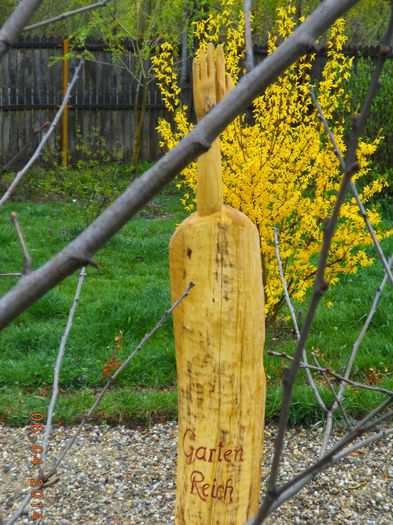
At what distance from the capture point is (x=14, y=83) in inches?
439

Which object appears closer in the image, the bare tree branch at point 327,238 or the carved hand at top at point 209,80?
the bare tree branch at point 327,238

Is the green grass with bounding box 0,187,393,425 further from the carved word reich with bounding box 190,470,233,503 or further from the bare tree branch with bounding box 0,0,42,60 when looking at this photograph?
the bare tree branch with bounding box 0,0,42,60

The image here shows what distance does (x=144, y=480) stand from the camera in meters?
3.49

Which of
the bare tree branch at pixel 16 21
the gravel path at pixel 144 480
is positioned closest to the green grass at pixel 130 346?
the gravel path at pixel 144 480

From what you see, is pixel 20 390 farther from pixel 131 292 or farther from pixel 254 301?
pixel 254 301

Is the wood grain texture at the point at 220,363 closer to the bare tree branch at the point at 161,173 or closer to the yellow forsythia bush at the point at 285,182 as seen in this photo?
the bare tree branch at the point at 161,173

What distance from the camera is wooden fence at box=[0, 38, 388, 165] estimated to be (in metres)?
11.2

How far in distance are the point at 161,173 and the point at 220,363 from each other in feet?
4.93

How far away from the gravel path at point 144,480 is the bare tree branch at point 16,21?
2.53m

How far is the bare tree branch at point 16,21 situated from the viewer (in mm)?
810

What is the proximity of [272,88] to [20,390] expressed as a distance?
7.84 ft

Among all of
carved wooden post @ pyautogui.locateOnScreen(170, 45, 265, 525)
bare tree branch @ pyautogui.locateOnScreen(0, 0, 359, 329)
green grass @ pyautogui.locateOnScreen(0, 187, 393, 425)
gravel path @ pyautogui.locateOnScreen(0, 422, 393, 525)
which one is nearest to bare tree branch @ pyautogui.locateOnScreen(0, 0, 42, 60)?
bare tree branch @ pyautogui.locateOnScreen(0, 0, 359, 329)

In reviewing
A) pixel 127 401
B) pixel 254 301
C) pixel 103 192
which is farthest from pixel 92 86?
pixel 254 301

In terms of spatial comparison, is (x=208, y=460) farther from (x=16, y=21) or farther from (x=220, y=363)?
(x=16, y=21)
